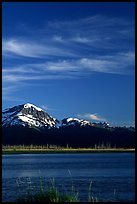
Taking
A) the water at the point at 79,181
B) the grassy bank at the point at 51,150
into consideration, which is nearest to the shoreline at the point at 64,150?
the grassy bank at the point at 51,150

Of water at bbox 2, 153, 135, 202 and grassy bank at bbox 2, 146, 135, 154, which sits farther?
grassy bank at bbox 2, 146, 135, 154

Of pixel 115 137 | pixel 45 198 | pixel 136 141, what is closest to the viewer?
pixel 136 141

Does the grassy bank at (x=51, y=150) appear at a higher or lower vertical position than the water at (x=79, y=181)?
lower

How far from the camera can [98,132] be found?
14038 centimetres

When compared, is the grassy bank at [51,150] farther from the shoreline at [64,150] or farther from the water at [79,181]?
the water at [79,181]

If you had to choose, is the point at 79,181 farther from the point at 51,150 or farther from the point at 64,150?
the point at 51,150

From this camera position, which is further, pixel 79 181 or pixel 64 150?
pixel 64 150

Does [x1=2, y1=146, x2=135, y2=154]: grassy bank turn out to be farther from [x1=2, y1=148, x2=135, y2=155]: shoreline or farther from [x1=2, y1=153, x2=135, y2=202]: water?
[x1=2, y1=153, x2=135, y2=202]: water

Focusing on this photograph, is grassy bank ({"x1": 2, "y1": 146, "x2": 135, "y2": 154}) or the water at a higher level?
the water

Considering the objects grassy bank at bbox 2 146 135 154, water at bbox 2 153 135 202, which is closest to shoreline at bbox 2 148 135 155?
grassy bank at bbox 2 146 135 154

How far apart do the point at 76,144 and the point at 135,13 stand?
121170 millimetres

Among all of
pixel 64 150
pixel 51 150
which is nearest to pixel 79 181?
pixel 64 150

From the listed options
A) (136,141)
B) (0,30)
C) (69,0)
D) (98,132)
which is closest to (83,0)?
(69,0)

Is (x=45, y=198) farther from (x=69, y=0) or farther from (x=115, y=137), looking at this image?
(x=115, y=137)
